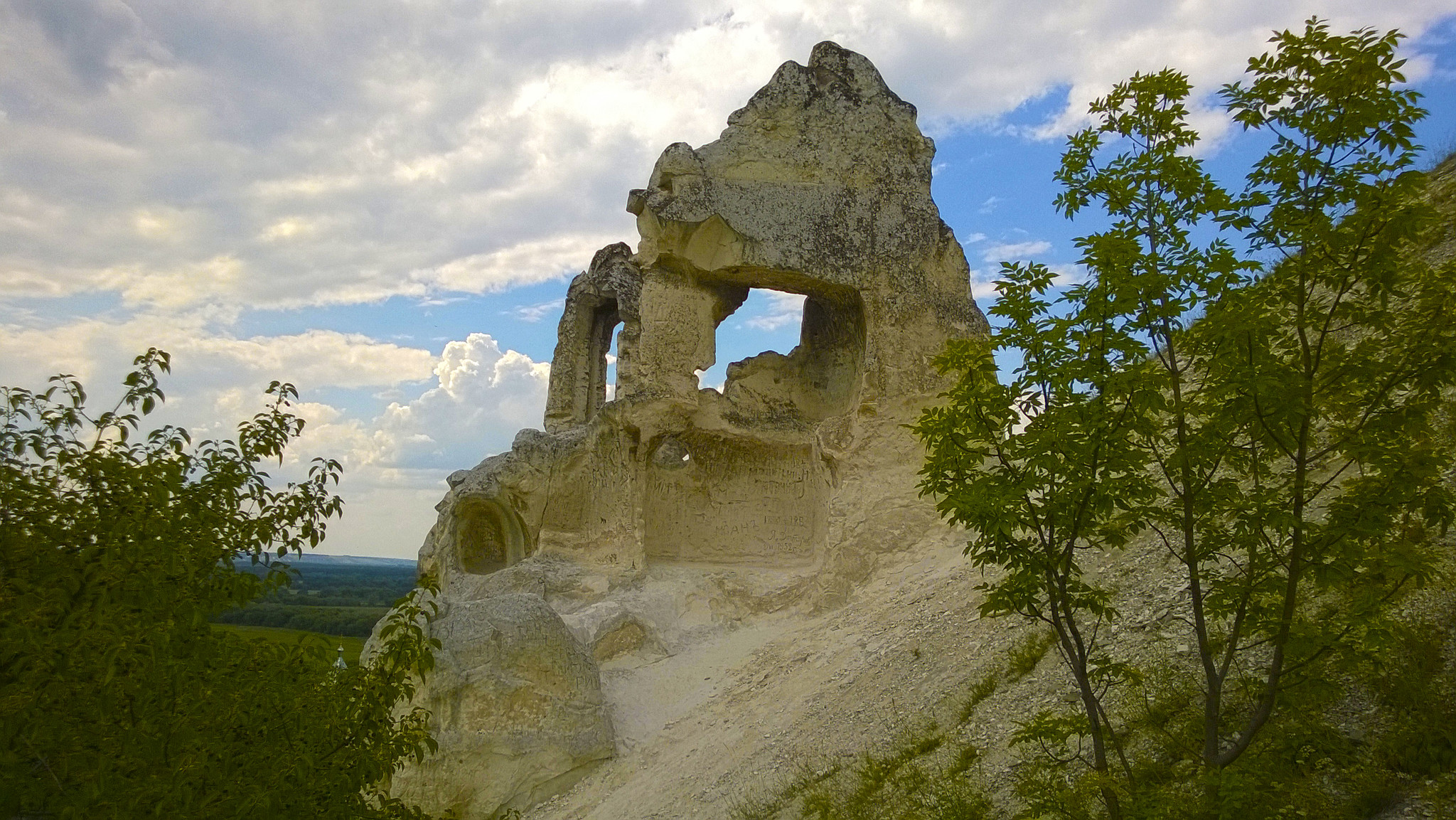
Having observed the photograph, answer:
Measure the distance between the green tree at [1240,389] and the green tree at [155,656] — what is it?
10.5ft

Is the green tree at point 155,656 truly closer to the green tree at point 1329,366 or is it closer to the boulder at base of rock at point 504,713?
the green tree at point 1329,366

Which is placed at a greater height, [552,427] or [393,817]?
[552,427]

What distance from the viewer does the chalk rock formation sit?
1463 centimetres

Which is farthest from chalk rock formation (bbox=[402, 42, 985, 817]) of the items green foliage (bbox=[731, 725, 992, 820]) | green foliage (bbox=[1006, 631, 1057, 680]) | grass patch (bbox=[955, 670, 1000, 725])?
green foliage (bbox=[731, 725, 992, 820])

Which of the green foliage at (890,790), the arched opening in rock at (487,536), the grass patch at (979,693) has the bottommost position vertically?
the green foliage at (890,790)

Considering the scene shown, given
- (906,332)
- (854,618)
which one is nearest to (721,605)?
(854,618)

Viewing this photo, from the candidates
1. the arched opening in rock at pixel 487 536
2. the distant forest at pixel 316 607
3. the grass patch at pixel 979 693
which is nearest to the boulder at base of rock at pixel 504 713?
the distant forest at pixel 316 607

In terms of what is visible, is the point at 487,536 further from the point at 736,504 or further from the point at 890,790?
the point at 890,790

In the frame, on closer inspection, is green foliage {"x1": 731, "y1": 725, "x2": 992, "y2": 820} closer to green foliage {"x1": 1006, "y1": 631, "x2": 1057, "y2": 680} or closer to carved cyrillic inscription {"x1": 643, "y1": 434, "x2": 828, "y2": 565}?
green foliage {"x1": 1006, "y1": 631, "x2": 1057, "y2": 680}

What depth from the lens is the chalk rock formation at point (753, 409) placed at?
14633 mm

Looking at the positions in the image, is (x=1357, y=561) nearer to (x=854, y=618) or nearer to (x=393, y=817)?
(x=393, y=817)

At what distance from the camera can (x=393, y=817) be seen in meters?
5.62

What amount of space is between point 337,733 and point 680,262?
35.2ft

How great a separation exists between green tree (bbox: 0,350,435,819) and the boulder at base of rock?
5485 millimetres
